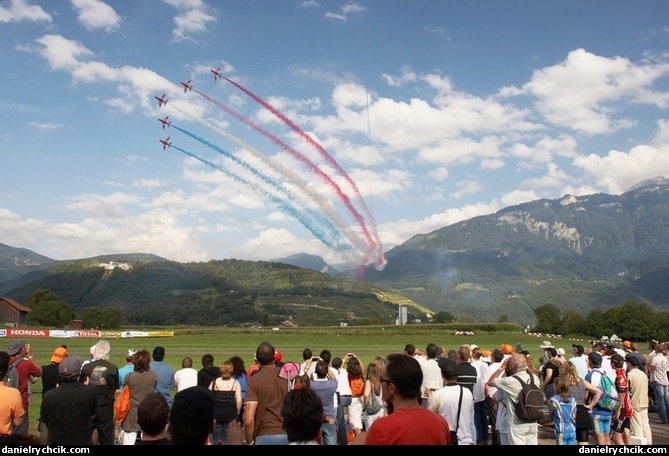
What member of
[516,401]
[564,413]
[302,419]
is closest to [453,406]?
[516,401]

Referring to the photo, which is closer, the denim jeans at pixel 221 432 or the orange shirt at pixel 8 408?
the orange shirt at pixel 8 408

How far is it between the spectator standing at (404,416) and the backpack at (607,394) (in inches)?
310

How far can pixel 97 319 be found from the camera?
12788 cm

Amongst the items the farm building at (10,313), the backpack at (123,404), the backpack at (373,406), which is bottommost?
the farm building at (10,313)

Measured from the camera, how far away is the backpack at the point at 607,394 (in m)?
11.1

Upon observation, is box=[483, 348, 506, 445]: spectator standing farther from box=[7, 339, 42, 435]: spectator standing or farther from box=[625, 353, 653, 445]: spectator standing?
box=[7, 339, 42, 435]: spectator standing

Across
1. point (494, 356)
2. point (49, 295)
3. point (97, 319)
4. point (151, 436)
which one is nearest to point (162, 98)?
point (494, 356)

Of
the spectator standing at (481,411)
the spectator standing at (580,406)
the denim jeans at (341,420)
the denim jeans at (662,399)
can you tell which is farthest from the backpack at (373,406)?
the denim jeans at (662,399)

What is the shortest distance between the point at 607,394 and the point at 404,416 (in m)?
8.32

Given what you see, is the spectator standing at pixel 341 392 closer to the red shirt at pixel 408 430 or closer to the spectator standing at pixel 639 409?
the spectator standing at pixel 639 409

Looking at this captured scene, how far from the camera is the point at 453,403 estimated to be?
26.9 ft

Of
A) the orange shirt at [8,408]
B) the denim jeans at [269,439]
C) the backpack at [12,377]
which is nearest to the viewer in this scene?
the orange shirt at [8,408]

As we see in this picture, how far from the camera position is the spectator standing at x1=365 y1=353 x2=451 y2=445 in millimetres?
4770

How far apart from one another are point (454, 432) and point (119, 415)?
6.04 meters
